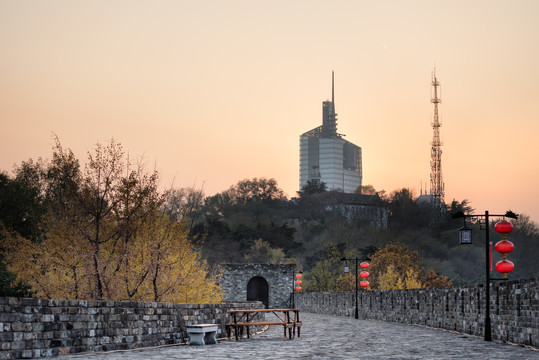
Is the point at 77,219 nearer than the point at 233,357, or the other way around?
the point at 233,357

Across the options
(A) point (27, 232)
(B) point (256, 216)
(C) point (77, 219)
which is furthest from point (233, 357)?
(B) point (256, 216)

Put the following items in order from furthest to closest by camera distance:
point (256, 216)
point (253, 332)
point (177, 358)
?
point (256, 216) < point (253, 332) < point (177, 358)

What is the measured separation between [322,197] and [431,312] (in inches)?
3833

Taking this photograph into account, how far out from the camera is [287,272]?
61.8m

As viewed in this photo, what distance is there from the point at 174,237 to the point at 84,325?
433 inches

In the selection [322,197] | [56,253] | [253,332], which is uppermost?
[322,197]

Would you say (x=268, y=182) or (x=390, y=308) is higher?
(x=268, y=182)

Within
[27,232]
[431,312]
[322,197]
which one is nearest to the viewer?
[431,312]

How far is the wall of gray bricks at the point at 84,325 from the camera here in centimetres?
1173

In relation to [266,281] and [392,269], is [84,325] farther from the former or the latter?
[392,269]

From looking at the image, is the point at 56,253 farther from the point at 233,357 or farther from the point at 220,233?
the point at 220,233

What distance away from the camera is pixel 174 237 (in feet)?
80.8

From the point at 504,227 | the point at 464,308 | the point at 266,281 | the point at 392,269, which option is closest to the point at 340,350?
the point at 504,227

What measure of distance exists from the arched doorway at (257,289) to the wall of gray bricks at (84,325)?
4438cm
